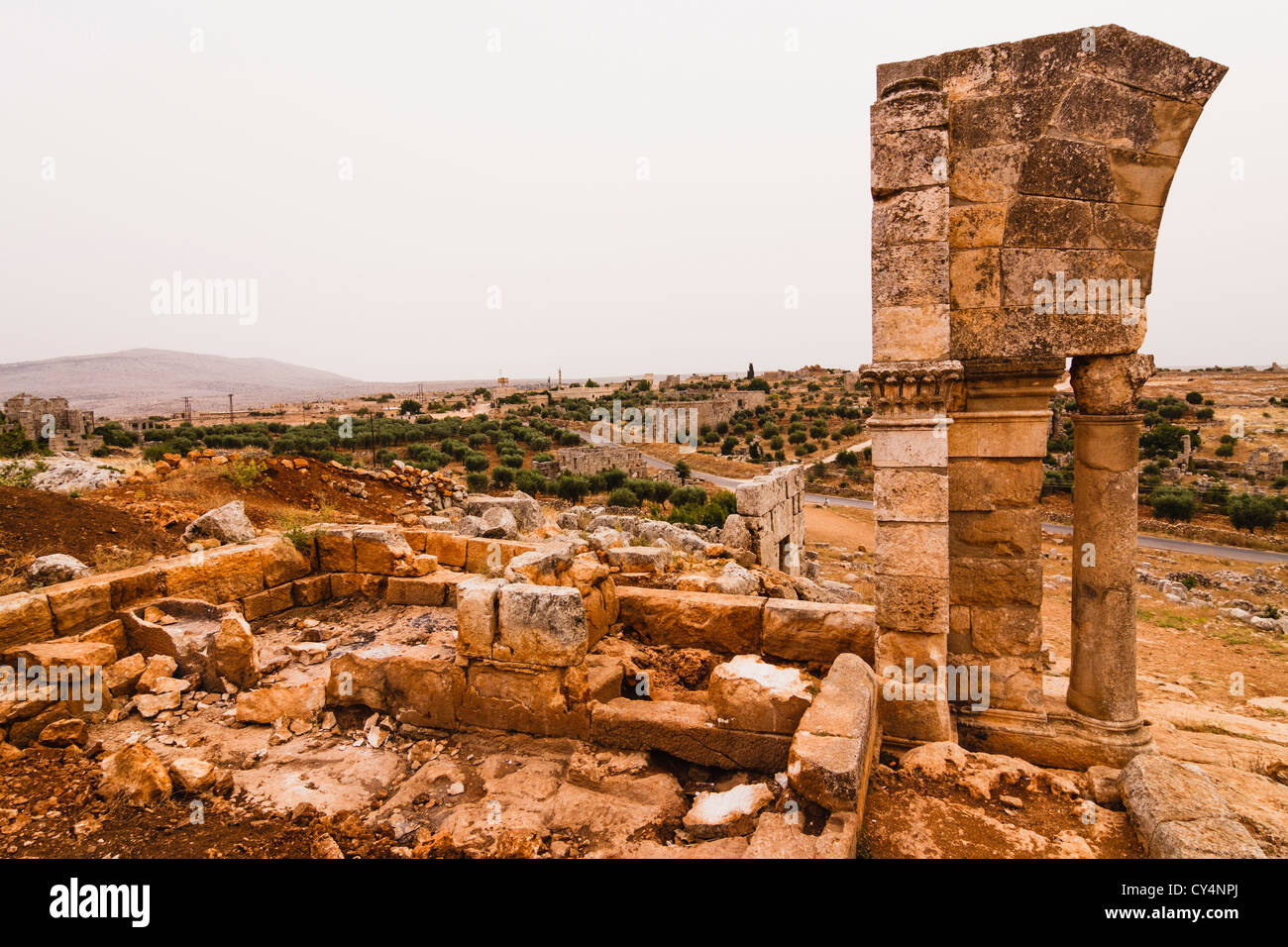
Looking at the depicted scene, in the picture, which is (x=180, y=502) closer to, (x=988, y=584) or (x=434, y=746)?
(x=434, y=746)

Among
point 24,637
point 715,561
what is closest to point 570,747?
point 24,637

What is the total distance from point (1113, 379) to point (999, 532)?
139 centimetres

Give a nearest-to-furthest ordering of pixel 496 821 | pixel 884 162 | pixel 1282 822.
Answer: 1. pixel 1282 822
2. pixel 496 821
3. pixel 884 162

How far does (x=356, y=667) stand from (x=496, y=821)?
6.82 ft

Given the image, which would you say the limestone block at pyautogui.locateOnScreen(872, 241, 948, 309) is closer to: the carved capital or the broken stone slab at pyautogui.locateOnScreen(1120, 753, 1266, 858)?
the carved capital

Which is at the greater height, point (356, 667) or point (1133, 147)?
point (1133, 147)

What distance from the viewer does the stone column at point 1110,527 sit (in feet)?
16.7

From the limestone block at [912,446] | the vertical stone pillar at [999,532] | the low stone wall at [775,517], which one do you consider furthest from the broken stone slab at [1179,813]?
the low stone wall at [775,517]

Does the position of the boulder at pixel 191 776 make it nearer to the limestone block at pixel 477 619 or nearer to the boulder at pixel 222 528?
the limestone block at pixel 477 619

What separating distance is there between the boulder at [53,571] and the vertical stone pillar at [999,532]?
8.08 meters

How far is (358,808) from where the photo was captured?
171 inches

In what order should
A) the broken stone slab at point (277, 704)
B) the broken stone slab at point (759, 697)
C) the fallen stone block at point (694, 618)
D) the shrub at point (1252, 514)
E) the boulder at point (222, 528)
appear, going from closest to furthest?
the broken stone slab at point (759, 697)
the broken stone slab at point (277, 704)
the fallen stone block at point (694, 618)
the boulder at point (222, 528)
the shrub at point (1252, 514)

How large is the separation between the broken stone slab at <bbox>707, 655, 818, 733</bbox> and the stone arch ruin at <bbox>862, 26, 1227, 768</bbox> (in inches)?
32.9

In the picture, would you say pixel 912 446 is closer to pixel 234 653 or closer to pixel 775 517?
pixel 234 653
